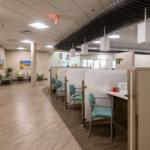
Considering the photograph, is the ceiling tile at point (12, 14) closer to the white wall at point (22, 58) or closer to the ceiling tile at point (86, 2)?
the ceiling tile at point (86, 2)

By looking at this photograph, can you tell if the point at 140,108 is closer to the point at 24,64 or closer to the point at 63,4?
the point at 63,4

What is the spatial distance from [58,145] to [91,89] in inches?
63.1

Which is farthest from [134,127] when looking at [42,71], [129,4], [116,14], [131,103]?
[42,71]

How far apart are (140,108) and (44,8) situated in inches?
157

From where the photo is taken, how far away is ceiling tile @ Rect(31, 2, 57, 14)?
4.05 m

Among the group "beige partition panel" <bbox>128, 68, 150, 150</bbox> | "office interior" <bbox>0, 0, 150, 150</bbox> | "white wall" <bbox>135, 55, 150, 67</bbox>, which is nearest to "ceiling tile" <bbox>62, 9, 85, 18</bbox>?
"office interior" <bbox>0, 0, 150, 150</bbox>

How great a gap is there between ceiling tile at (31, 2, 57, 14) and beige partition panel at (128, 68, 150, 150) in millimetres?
3444

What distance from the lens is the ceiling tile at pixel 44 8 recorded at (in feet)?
13.3

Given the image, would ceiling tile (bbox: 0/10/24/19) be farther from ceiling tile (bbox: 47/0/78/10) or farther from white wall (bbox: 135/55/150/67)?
white wall (bbox: 135/55/150/67)

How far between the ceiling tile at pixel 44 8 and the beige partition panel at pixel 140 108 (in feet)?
11.3

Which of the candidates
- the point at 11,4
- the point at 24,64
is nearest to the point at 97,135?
the point at 11,4

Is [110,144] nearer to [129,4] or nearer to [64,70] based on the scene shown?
[129,4]

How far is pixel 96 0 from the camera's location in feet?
12.2

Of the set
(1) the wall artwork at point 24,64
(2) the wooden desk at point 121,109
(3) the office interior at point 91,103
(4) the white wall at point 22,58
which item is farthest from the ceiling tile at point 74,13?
(1) the wall artwork at point 24,64
